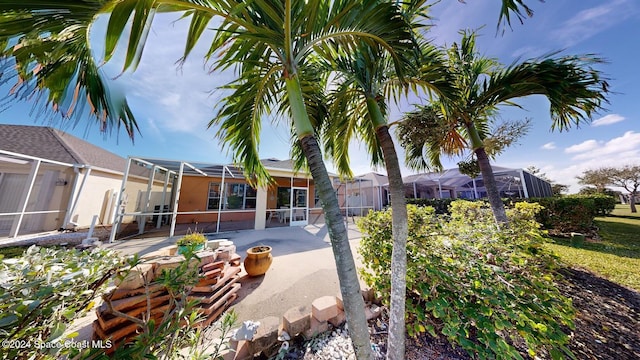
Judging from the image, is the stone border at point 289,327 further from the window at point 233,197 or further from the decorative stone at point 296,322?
the window at point 233,197

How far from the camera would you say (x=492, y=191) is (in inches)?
155

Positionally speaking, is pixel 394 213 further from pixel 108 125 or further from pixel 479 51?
pixel 479 51

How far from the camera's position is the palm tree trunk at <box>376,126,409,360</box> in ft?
5.83

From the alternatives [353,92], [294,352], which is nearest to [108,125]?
[353,92]

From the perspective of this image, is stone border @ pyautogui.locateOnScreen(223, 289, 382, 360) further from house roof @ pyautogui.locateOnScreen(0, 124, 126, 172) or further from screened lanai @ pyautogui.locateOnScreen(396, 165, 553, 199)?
house roof @ pyautogui.locateOnScreen(0, 124, 126, 172)

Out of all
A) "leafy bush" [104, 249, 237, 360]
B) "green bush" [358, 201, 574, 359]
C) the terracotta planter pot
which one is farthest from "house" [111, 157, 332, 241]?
"leafy bush" [104, 249, 237, 360]

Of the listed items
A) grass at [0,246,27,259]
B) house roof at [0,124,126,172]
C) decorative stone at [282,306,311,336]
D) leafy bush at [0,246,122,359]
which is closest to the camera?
leafy bush at [0,246,122,359]

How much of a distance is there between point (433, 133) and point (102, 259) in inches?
167

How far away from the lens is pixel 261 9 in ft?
4.85

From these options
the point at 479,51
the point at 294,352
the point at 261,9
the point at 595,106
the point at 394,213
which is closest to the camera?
the point at 261,9

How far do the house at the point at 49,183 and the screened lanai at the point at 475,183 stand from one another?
18.3 m

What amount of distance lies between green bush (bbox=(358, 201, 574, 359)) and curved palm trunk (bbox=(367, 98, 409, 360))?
0.24 m

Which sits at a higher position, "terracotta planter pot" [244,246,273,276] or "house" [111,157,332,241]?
"house" [111,157,332,241]

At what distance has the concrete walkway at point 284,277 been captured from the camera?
3182 mm
